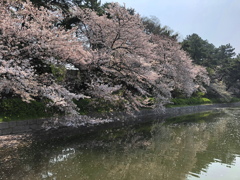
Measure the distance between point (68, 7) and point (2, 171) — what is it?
48.3 feet

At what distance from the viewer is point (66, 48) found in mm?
9523

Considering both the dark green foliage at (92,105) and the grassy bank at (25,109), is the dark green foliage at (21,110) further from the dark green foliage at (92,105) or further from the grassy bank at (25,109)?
the dark green foliage at (92,105)

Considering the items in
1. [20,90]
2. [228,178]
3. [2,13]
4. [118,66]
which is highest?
[2,13]

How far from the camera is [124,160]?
6777mm

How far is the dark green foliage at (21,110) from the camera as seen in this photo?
28.7 ft

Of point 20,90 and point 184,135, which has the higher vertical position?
point 20,90

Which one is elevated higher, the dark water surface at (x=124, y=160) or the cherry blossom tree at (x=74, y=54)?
the cherry blossom tree at (x=74, y=54)

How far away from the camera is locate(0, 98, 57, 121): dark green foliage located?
873 cm

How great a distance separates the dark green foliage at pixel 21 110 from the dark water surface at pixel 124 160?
6.40ft

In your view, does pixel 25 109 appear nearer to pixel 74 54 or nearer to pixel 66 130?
pixel 66 130

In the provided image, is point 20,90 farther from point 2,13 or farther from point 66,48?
point 2,13

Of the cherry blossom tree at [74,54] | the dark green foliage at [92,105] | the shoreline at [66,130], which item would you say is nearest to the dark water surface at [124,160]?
the shoreline at [66,130]

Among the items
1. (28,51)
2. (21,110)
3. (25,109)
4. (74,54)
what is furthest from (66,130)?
(28,51)

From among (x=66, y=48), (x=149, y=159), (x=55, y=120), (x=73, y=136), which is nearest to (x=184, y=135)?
(x=149, y=159)
